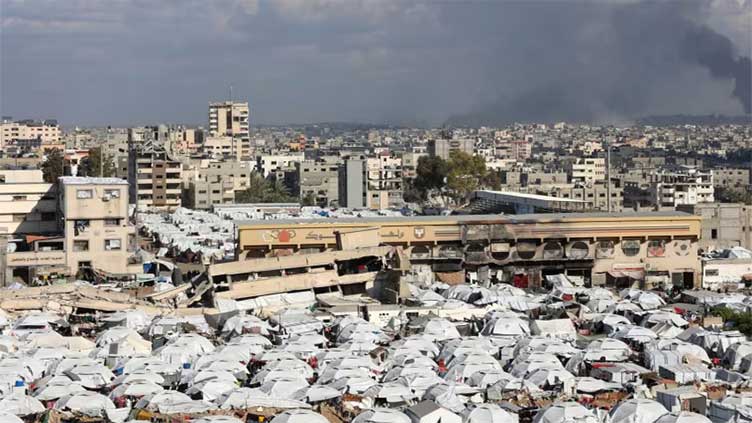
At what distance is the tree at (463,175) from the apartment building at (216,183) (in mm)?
8700

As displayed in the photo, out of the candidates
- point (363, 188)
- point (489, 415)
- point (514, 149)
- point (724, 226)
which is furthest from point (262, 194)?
point (514, 149)

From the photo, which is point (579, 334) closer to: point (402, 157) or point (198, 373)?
point (198, 373)

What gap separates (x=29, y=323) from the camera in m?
17.8

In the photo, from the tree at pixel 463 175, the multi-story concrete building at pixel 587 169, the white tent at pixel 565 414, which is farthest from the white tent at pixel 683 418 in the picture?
the multi-story concrete building at pixel 587 169

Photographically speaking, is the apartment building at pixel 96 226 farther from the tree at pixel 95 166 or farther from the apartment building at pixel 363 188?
the apartment building at pixel 363 188

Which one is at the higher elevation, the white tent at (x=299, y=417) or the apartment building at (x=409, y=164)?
the apartment building at (x=409, y=164)

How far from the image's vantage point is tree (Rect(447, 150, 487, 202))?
51938 mm

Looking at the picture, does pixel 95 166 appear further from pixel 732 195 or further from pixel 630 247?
pixel 630 247

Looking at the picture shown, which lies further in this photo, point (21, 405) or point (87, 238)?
point (87, 238)

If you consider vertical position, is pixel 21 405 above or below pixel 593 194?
below

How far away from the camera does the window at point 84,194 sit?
23.8 m

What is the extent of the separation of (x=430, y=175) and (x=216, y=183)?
9233 mm

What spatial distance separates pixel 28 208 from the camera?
2689 centimetres

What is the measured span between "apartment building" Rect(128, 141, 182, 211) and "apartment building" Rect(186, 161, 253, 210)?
2.14 meters
